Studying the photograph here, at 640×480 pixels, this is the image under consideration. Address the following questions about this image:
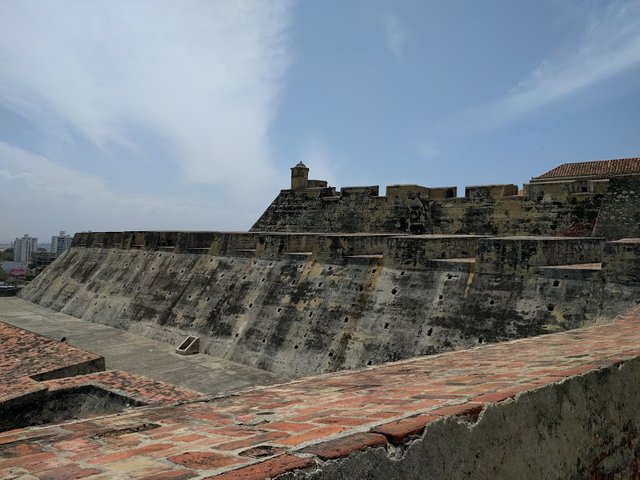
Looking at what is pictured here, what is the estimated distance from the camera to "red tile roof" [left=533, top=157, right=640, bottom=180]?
21.7 m

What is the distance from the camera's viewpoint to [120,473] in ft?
4.80

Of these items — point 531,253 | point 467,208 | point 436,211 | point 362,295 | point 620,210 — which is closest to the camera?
point 531,253

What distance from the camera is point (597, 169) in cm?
2305

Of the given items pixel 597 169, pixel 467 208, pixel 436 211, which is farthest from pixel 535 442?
pixel 597 169

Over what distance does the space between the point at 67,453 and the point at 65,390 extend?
6.36 metres

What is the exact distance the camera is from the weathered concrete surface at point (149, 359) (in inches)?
441

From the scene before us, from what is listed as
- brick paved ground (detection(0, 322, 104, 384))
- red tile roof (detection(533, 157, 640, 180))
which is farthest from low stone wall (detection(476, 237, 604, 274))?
red tile roof (detection(533, 157, 640, 180))

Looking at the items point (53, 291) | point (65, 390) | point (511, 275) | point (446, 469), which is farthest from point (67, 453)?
point (53, 291)

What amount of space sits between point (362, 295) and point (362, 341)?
1.36 meters

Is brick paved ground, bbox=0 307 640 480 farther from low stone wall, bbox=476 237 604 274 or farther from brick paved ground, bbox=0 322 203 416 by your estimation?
low stone wall, bbox=476 237 604 274

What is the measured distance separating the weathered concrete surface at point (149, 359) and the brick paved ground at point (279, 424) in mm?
4595

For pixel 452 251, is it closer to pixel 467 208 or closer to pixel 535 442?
pixel 467 208

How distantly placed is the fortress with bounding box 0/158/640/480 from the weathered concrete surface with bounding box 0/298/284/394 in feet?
0.67

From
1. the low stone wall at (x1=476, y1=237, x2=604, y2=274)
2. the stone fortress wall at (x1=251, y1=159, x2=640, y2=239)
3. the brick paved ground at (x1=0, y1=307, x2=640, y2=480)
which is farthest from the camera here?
the stone fortress wall at (x1=251, y1=159, x2=640, y2=239)
